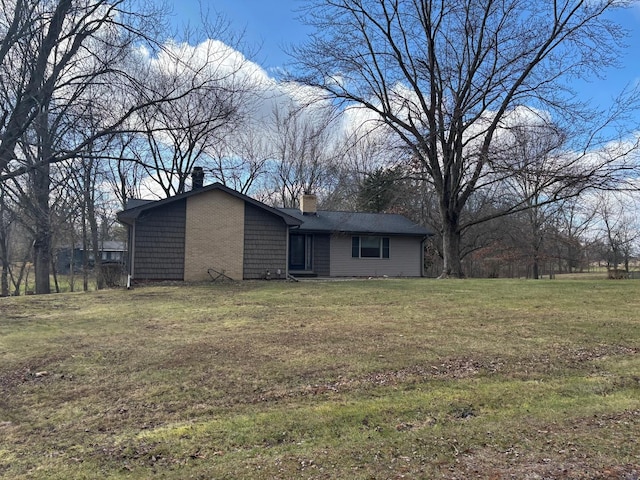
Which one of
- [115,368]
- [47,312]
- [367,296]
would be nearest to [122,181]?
[47,312]

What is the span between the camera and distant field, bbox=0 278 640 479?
2.90 metres

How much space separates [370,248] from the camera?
2147cm

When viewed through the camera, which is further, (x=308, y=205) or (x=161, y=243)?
(x=308, y=205)

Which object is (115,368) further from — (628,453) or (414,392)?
(628,453)

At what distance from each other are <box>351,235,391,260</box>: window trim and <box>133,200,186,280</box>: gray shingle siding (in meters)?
8.35

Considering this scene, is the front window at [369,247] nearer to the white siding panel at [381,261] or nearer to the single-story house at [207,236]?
the white siding panel at [381,261]

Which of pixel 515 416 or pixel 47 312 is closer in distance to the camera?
pixel 515 416

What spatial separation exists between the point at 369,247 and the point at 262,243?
640 centimetres

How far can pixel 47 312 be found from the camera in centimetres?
988

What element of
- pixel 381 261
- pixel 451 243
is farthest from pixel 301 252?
pixel 451 243

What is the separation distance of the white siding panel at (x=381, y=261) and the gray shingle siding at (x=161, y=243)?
7428mm

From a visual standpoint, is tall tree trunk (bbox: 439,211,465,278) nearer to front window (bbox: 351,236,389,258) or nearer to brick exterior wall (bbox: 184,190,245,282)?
front window (bbox: 351,236,389,258)

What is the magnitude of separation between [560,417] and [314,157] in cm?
3072

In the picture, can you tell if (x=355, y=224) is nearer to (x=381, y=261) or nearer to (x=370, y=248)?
(x=370, y=248)
